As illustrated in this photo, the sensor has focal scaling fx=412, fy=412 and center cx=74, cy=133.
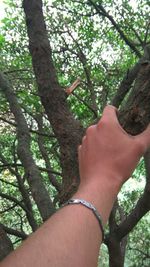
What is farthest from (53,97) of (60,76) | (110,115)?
(60,76)

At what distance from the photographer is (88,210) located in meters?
1.00

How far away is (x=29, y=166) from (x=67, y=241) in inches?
97.0

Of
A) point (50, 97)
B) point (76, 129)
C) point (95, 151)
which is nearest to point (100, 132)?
point (95, 151)

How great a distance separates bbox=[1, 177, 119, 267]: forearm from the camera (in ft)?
2.97

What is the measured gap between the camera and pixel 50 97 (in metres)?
2.68

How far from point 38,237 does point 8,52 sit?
5.17 m

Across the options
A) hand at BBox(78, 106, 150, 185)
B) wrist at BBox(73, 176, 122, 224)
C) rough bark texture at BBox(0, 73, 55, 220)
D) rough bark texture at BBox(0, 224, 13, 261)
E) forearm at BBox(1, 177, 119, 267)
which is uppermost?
rough bark texture at BBox(0, 73, 55, 220)

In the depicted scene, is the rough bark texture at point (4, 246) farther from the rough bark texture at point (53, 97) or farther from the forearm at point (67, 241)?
the forearm at point (67, 241)

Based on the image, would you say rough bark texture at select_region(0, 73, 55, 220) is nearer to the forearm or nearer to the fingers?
the fingers

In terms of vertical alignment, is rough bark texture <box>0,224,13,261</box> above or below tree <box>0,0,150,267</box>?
below

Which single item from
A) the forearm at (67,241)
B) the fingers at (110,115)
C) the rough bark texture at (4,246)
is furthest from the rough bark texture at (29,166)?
the forearm at (67,241)

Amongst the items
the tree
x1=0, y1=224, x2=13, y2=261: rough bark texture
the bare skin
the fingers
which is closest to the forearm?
the bare skin

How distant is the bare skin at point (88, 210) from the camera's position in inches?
36.1

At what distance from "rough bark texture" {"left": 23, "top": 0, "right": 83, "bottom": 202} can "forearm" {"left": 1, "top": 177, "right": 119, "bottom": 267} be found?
1.19 metres
